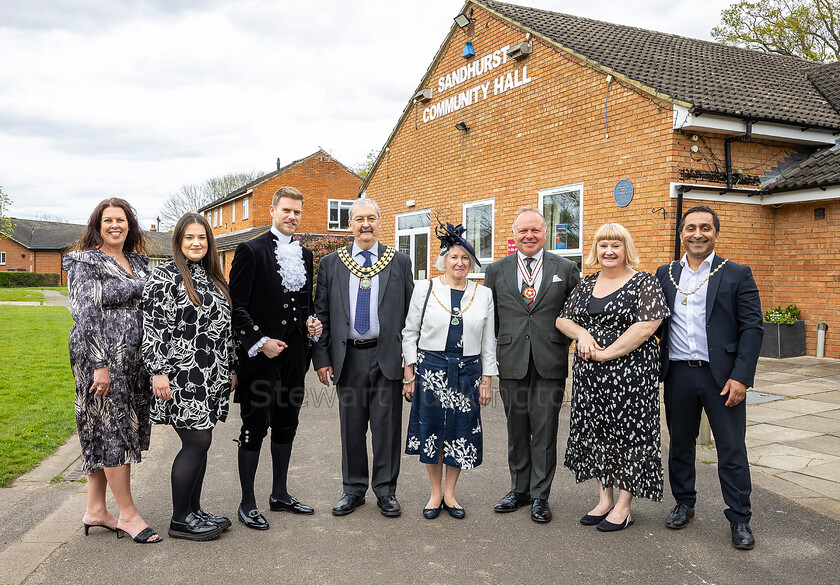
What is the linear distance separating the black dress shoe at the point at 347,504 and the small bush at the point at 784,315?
884 cm

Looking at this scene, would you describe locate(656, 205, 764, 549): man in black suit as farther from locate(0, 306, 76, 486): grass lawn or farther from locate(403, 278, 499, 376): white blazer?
locate(0, 306, 76, 486): grass lawn

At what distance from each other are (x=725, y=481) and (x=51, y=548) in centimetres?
420

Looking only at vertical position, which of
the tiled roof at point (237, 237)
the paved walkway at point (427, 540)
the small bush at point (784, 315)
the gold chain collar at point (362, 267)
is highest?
the tiled roof at point (237, 237)

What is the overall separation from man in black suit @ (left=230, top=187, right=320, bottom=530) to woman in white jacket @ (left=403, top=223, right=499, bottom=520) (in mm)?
806

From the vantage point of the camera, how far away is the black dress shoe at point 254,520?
413 cm

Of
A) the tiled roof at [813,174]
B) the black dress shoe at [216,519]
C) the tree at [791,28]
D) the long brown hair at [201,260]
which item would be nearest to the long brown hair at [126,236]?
the long brown hair at [201,260]

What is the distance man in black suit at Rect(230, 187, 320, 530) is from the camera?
4.19 m

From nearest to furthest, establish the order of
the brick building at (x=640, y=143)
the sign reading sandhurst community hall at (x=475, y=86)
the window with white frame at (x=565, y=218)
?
the brick building at (x=640, y=143), the window with white frame at (x=565, y=218), the sign reading sandhurst community hall at (x=475, y=86)

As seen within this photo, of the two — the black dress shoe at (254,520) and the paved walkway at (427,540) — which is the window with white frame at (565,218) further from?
the black dress shoe at (254,520)

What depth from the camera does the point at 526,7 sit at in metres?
14.8

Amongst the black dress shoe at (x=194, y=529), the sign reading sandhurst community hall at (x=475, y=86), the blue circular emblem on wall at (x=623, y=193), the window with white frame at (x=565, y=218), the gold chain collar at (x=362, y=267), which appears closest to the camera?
the black dress shoe at (x=194, y=529)

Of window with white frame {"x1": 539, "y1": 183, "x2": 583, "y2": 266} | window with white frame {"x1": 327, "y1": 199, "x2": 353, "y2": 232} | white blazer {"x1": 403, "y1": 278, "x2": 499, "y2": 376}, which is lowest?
white blazer {"x1": 403, "y1": 278, "x2": 499, "y2": 376}

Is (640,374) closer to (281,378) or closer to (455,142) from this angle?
(281,378)

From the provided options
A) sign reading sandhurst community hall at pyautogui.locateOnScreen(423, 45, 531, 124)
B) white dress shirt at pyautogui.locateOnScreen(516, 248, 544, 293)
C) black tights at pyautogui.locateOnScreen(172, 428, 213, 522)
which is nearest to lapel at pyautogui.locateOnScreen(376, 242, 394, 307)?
white dress shirt at pyautogui.locateOnScreen(516, 248, 544, 293)
